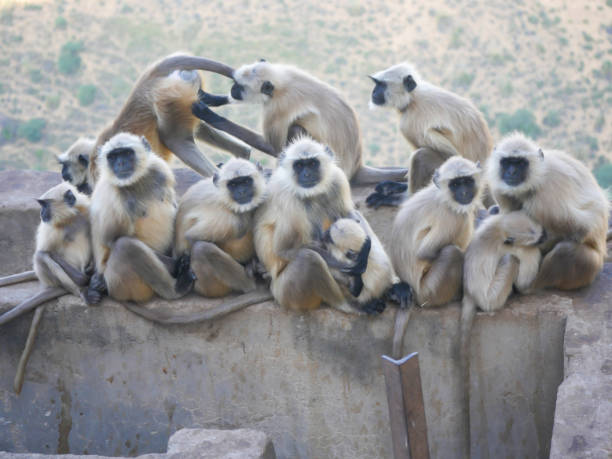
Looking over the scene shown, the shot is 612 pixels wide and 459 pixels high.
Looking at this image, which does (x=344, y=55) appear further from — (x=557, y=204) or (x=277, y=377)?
(x=557, y=204)

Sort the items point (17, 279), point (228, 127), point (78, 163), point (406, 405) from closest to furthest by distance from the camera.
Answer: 1. point (406, 405)
2. point (17, 279)
3. point (78, 163)
4. point (228, 127)

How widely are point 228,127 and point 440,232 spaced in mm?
2466

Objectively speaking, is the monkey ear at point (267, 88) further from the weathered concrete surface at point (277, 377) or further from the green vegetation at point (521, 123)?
the green vegetation at point (521, 123)

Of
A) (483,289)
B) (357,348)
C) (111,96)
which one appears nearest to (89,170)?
(357,348)

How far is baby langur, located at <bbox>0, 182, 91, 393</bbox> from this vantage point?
14.8ft

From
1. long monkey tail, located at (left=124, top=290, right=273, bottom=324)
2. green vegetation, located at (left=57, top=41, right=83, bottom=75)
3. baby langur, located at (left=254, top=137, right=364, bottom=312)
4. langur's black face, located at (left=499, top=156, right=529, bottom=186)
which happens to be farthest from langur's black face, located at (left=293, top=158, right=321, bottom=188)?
green vegetation, located at (left=57, top=41, right=83, bottom=75)

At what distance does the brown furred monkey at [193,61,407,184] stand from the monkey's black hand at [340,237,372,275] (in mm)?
1901

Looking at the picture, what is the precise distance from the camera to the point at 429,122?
216 inches

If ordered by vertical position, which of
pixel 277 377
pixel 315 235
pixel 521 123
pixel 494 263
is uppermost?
pixel 315 235

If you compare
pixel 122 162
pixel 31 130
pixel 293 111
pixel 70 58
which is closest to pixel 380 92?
pixel 293 111

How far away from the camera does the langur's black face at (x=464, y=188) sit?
3.98m

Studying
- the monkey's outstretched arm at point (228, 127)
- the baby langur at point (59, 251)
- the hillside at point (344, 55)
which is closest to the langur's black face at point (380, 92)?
the monkey's outstretched arm at point (228, 127)

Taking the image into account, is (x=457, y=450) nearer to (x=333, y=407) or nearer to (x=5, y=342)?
(x=333, y=407)

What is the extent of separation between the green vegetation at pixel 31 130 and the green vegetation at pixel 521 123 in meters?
15.1
